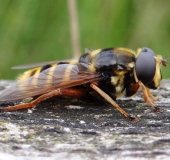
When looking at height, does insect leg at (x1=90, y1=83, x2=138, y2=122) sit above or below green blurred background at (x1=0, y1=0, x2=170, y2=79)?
below

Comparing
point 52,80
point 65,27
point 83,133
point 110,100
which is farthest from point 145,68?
point 65,27

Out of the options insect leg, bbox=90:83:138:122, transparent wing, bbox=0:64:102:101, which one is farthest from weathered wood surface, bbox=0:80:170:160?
transparent wing, bbox=0:64:102:101

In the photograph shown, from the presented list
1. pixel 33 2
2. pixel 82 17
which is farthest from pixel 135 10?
pixel 33 2

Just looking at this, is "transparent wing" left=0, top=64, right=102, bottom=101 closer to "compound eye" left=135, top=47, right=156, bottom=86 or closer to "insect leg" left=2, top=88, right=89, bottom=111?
"insect leg" left=2, top=88, right=89, bottom=111

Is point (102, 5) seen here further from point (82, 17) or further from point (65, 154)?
point (65, 154)

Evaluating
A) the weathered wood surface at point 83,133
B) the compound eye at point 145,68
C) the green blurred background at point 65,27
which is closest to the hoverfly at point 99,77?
the compound eye at point 145,68

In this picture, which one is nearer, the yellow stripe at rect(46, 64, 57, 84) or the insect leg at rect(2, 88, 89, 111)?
the insect leg at rect(2, 88, 89, 111)
